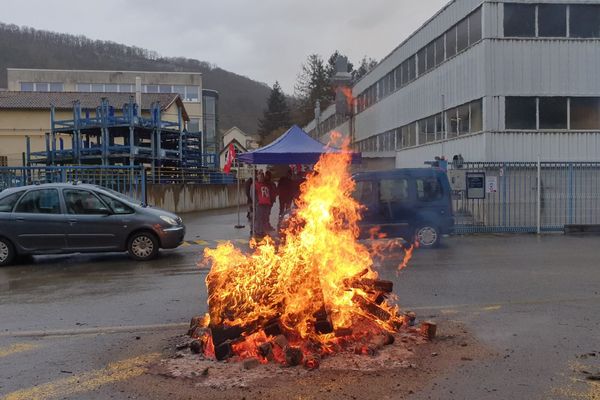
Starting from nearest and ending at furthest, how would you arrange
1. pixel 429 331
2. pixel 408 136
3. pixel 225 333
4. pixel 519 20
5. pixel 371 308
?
pixel 225 333 < pixel 429 331 < pixel 371 308 < pixel 519 20 < pixel 408 136

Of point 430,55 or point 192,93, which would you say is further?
point 192,93

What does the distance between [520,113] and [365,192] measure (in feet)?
36.5

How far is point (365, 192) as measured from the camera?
12.2m

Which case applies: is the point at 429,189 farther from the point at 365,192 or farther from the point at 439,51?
the point at 439,51

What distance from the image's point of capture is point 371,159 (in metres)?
33.4

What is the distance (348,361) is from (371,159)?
29291 mm

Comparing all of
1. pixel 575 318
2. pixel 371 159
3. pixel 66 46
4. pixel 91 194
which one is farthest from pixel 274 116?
pixel 575 318

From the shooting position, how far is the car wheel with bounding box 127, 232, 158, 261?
11359 millimetres

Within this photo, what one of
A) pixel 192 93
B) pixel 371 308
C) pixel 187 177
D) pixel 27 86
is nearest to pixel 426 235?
pixel 371 308

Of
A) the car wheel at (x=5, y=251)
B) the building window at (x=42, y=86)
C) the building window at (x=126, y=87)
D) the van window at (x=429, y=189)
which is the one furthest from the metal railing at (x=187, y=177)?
the building window at (x=42, y=86)

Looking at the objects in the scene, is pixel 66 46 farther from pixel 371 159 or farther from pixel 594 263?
pixel 594 263

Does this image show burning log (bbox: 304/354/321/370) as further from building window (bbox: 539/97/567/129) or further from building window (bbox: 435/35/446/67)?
building window (bbox: 435/35/446/67)

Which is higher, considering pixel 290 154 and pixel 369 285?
pixel 290 154

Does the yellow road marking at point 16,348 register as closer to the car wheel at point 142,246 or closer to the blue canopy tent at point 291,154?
the car wheel at point 142,246
